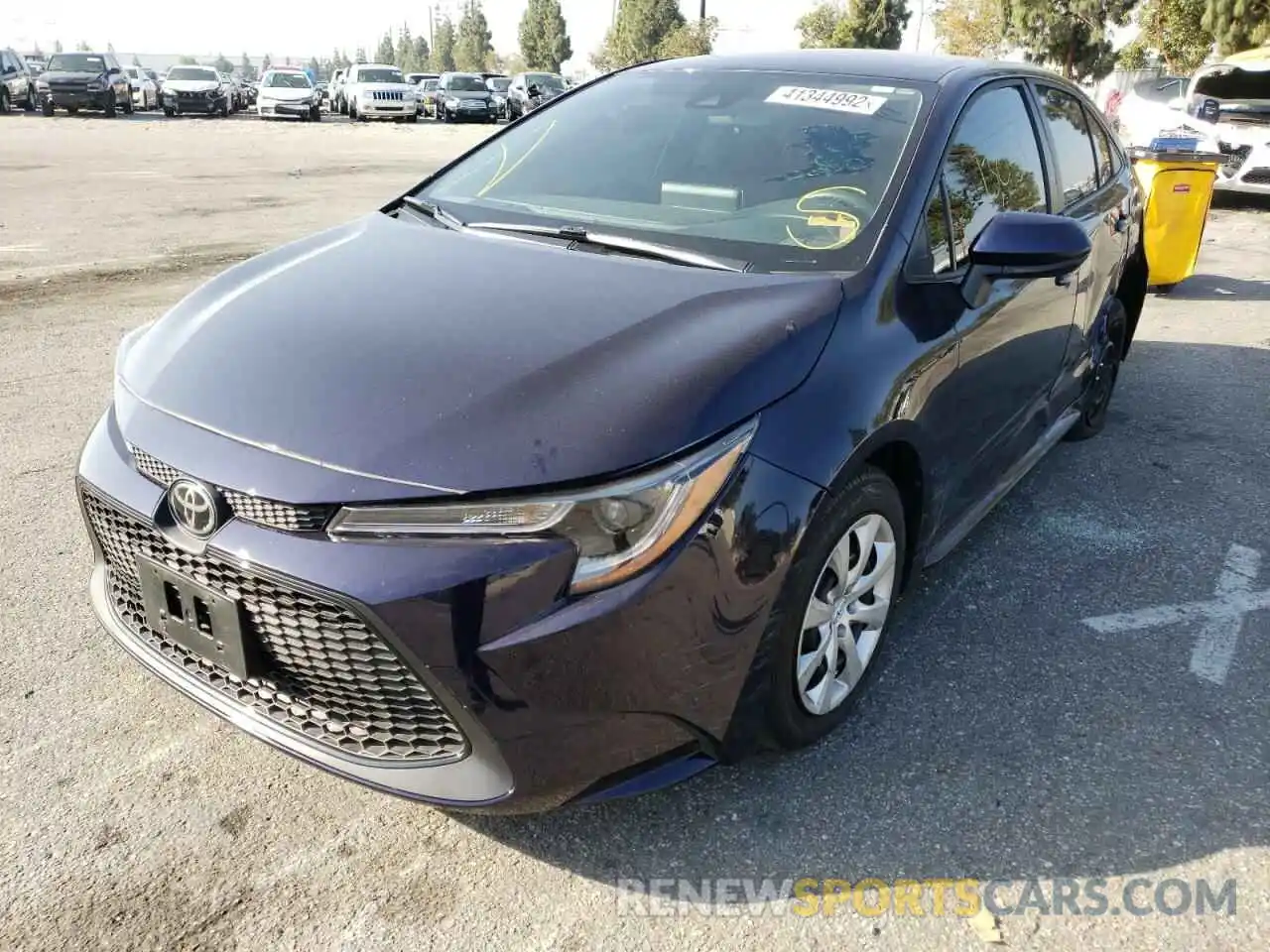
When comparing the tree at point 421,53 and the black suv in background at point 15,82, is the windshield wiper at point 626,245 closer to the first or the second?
the black suv in background at point 15,82

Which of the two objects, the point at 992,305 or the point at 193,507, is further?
the point at 992,305

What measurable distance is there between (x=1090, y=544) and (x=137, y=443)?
10.4ft

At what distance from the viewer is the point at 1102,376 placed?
4590 mm

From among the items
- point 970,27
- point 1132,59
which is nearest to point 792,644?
point 1132,59

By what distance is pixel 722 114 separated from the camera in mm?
3162

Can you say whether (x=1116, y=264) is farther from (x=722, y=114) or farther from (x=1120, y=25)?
(x=1120, y=25)

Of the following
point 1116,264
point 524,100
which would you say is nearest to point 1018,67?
point 1116,264

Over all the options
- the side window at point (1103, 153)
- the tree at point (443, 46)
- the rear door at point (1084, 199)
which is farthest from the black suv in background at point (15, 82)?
the tree at point (443, 46)

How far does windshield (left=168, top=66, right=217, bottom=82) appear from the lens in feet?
97.5

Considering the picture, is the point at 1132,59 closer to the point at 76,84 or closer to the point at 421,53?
the point at 76,84

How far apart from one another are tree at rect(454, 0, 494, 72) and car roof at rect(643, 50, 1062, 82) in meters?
108

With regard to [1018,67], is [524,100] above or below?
below

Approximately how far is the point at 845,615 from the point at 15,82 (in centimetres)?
3151

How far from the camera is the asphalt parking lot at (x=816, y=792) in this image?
6.64ft
